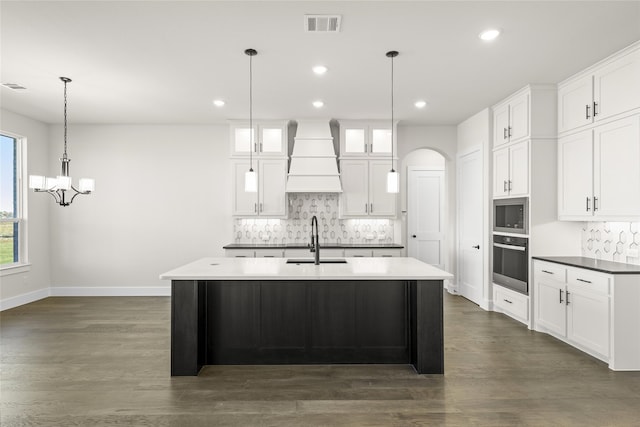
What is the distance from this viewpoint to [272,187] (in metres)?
6.31

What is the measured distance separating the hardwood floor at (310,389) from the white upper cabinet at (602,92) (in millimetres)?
2316

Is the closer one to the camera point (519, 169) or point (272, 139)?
point (519, 169)

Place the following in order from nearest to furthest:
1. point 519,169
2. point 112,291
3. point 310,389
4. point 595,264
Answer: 1. point 310,389
2. point 595,264
3. point 519,169
4. point 112,291

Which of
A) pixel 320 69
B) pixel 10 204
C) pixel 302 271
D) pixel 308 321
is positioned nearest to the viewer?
pixel 302 271

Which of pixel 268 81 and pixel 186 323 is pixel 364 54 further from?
pixel 186 323

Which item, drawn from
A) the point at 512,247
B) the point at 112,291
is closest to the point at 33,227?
the point at 112,291

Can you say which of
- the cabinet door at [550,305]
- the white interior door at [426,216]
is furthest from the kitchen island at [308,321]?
the white interior door at [426,216]

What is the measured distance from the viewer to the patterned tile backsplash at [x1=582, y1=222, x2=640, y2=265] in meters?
3.86

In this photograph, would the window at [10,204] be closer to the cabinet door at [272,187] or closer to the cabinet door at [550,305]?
the cabinet door at [272,187]

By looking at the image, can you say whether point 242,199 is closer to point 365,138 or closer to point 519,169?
point 365,138

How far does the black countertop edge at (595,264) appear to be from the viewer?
342 cm

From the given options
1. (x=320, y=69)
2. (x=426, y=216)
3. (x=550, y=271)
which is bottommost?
(x=550, y=271)

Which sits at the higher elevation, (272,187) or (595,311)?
(272,187)

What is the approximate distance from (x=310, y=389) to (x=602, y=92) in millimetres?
3883
